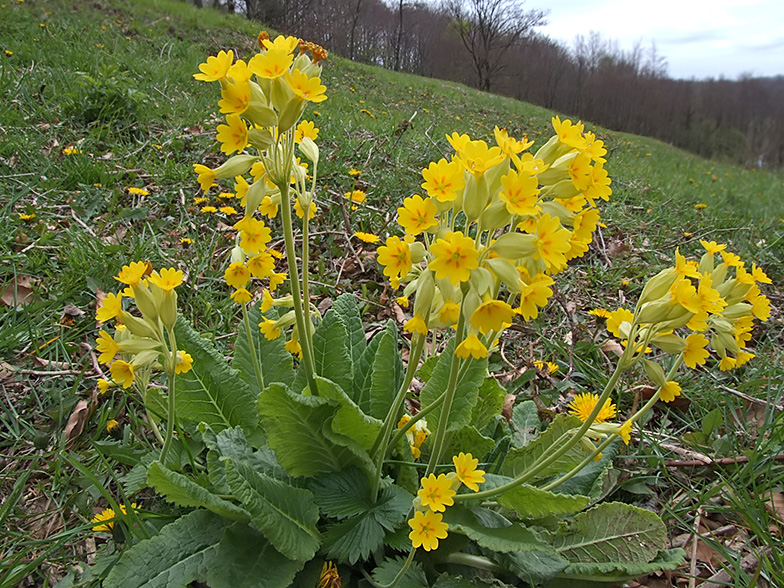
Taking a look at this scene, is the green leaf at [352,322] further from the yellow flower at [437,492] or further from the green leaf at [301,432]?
the yellow flower at [437,492]

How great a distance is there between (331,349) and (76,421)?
119 cm

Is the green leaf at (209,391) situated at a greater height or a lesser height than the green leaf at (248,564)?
greater

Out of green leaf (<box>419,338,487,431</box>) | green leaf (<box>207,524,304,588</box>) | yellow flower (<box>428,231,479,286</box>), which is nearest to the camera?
yellow flower (<box>428,231,479,286</box>)

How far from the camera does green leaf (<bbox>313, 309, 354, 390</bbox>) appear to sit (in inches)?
61.6

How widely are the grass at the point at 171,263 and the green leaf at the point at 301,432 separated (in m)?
0.51

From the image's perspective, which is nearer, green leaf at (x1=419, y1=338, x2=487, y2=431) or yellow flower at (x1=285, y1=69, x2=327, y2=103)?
yellow flower at (x1=285, y1=69, x2=327, y2=103)

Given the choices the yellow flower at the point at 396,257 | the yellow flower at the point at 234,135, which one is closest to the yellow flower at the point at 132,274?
the yellow flower at the point at 234,135

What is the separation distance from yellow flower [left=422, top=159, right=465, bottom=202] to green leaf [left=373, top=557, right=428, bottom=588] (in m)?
0.96

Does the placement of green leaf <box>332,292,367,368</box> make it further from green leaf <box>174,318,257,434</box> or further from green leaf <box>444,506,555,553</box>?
green leaf <box>444,506,555,553</box>

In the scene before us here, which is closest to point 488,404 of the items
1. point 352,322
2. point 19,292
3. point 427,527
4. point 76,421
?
point 352,322

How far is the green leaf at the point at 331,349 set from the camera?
1565mm

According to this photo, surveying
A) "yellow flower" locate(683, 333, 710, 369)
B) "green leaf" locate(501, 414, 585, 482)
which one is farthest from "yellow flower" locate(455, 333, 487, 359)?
"green leaf" locate(501, 414, 585, 482)

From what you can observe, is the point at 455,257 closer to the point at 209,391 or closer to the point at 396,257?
the point at 396,257

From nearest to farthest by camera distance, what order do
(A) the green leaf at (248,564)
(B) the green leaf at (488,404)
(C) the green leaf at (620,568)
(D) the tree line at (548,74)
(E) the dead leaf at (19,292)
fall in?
(A) the green leaf at (248,564)
(C) the green leaf at (620,568)
(B) the green leaf at (488,404)
(E) the dead leaf at (19,292)
(D) the tree line at (548,74)
